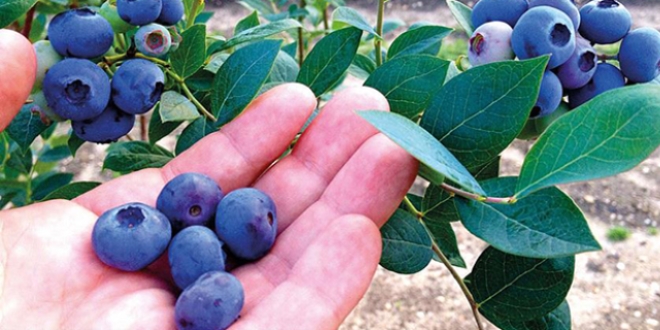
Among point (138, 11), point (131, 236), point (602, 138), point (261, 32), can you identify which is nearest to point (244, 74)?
point (261, 32)

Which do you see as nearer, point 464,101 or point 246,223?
point 464,101

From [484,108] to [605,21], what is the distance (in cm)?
17

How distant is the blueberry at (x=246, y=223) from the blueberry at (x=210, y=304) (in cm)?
8

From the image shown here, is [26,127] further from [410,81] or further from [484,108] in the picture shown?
[484,108]

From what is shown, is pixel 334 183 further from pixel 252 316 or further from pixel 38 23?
pixel 38 23

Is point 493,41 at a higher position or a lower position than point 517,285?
higher

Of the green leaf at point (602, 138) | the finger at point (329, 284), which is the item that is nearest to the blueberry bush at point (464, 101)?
the green leaf at point (602, 138)

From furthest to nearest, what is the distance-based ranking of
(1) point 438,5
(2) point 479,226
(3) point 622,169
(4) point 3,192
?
(1) point 438,5, (4) point 3,192, (2) point 479,226, (3) point 622,169

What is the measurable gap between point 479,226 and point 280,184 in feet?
1.23

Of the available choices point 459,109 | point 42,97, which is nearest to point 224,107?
point 42,97

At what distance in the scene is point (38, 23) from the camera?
1490mm

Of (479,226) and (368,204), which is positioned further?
(368,204)

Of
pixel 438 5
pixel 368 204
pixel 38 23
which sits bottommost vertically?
pixel 438 5

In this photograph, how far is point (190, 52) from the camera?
93 cm
